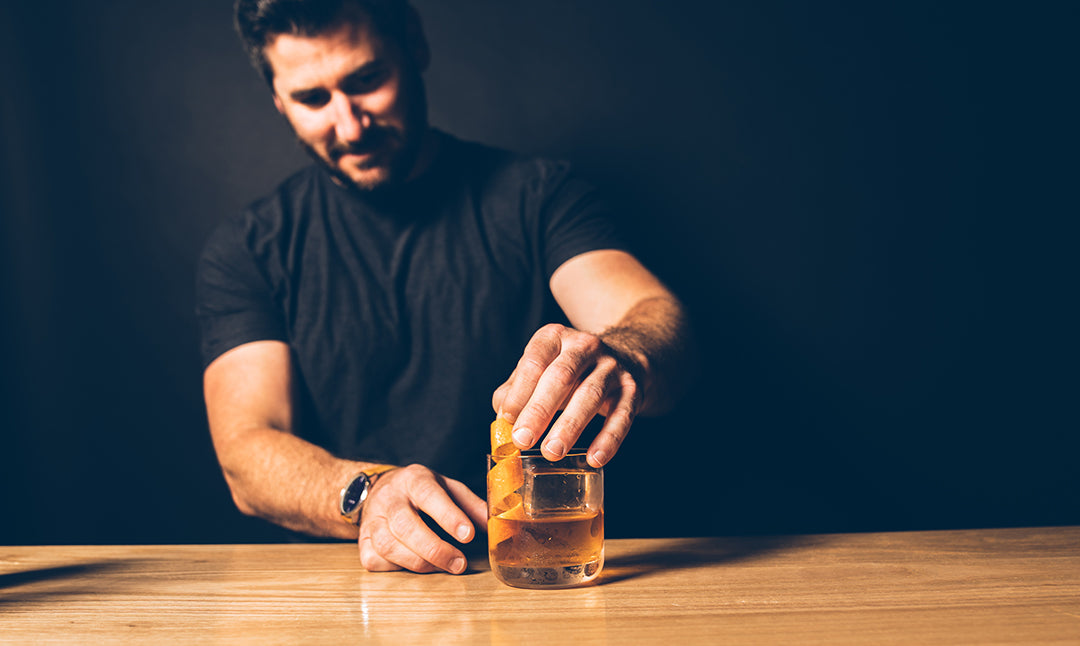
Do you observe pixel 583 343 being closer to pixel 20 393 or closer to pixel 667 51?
pixel 667 51

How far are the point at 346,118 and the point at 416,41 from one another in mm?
303

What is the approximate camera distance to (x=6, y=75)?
2119mm

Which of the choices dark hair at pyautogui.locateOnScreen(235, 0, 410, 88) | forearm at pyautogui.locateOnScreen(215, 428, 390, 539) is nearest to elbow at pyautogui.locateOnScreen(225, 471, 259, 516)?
forearm at pyautogui.locateOnScreen(215, 428, 390, 539)

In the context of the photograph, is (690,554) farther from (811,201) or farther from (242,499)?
(811,201)

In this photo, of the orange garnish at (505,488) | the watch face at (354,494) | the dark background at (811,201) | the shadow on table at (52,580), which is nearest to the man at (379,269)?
the dark background at (811,201)

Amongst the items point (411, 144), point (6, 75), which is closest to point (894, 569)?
point (411, 144)

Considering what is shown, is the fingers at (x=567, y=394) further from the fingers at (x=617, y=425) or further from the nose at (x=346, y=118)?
the nose at (x=346, y=118)

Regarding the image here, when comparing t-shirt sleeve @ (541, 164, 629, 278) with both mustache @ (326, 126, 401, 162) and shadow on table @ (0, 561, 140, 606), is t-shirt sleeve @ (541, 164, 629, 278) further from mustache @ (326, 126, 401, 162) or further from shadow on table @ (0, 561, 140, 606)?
shadow on table @ (0, 561, 140, 606)

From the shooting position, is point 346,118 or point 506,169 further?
point 506,169

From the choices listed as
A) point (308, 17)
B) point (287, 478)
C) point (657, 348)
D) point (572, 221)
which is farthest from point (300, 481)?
point (308, 17)

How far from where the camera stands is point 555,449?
777 mm

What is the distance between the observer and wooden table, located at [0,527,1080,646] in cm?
68

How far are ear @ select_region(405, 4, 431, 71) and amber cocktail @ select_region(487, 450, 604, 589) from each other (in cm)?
131

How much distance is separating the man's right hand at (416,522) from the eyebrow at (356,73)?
101 cm
